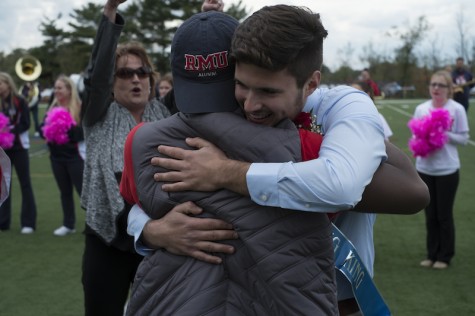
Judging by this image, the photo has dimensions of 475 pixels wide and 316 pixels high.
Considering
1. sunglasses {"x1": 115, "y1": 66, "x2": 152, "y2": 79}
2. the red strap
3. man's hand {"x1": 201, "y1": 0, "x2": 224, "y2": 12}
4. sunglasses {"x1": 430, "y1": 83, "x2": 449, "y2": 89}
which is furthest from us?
sunglasses {"x1": 430, "y1": 83, "x2": 449, "y2": 89}

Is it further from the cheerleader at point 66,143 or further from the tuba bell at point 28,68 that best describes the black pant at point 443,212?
the tuba bell at point 28,68

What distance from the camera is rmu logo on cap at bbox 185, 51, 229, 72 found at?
68.9 inches

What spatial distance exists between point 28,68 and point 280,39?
2731cm

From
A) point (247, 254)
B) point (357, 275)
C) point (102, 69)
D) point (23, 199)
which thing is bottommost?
point (23, 199)

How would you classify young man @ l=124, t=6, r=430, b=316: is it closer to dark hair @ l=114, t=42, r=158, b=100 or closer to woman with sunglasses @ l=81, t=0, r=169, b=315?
woman with sunglasses @ l=81, t=0, r=169, b=315

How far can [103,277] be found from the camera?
3504mm

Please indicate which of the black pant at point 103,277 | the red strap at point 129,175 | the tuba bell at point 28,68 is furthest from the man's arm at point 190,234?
the tuba bell at point 28,68

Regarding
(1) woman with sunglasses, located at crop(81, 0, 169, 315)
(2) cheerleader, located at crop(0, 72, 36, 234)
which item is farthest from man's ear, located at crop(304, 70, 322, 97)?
(2) cheerleader, located at crop(0, 72, 36, 234)

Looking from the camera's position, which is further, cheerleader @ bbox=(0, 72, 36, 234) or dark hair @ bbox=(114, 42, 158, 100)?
cheerleader @ bbox=(0, 72, 36, 234)

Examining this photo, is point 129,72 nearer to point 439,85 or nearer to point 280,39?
point 280,39

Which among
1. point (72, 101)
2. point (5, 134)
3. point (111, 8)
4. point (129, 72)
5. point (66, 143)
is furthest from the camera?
point (72, 101)

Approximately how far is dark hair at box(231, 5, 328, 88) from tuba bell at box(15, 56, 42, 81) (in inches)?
1030

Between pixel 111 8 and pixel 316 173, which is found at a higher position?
pixel 111 8

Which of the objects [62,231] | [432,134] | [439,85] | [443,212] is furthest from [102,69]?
[62,231]
